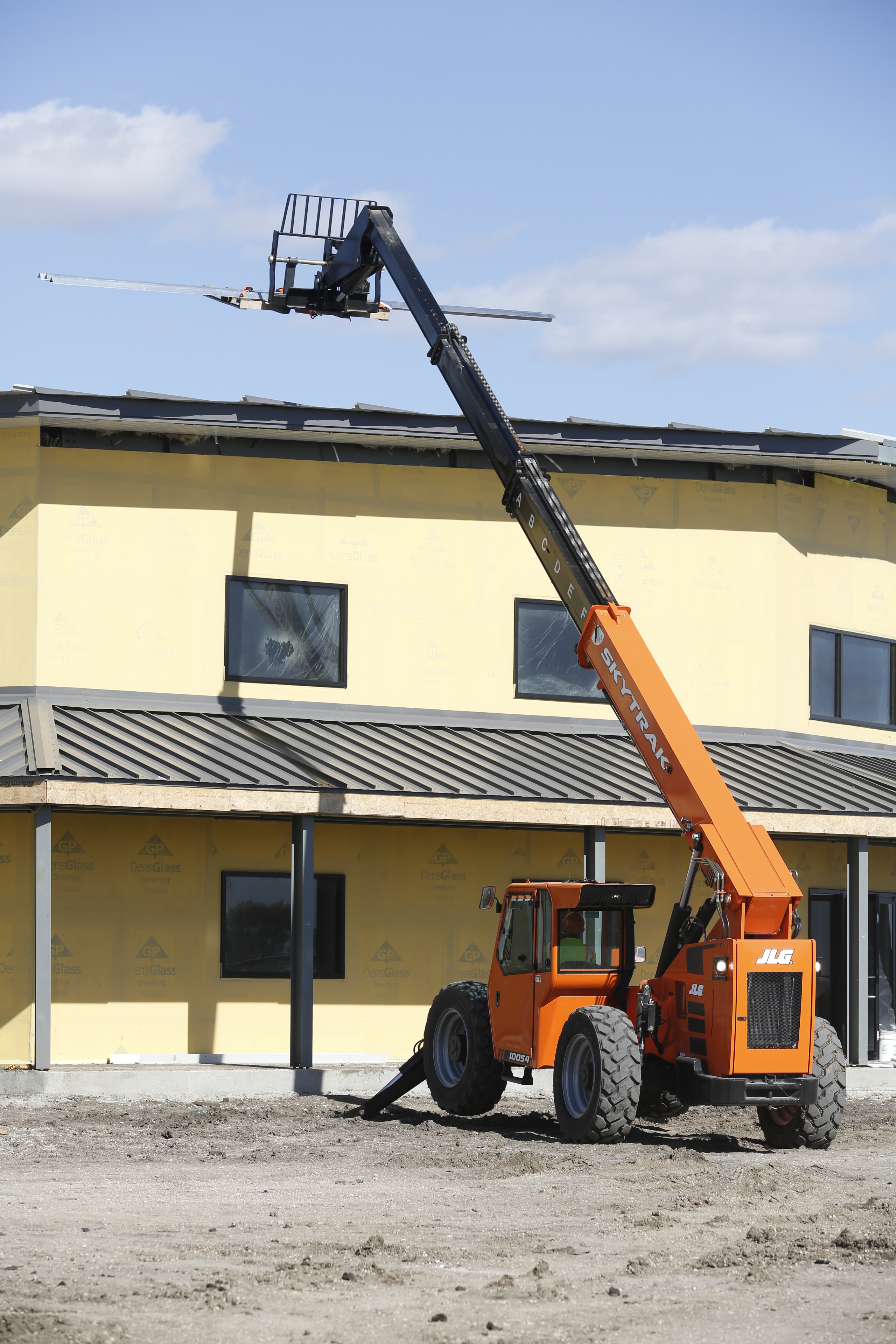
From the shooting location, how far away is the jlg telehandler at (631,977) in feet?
41.4

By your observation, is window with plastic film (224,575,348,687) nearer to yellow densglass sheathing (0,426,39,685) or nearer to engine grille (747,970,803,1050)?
yellow densglass sheathing (0,426,39,685)

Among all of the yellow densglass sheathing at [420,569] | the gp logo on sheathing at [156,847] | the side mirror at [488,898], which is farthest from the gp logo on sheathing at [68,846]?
the side mirror at [488,898]

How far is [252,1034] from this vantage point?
64.7 feet

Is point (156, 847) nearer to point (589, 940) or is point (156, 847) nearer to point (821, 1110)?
point (589, 940)

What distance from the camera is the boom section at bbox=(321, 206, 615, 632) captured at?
15.4 metres

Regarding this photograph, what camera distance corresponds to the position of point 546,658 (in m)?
21.6

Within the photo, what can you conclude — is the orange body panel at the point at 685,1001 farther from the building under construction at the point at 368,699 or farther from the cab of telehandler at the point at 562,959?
the building under construction at the point at 368,699

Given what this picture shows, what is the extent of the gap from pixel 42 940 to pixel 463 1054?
441 centimetres

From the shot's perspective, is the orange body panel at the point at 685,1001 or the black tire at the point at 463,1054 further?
the black tire at the point at 463,1054

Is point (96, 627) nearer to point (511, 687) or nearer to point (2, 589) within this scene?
point (2, 589)

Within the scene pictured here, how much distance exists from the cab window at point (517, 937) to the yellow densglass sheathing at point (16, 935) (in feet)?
21.2

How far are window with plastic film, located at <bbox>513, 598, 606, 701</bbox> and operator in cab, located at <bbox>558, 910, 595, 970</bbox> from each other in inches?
289

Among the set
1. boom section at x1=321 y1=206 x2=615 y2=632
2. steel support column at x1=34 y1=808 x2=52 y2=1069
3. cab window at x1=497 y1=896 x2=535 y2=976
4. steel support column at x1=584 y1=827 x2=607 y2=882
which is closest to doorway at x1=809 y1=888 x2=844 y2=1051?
steel support column at x1=584 y1=827 x2=607 y2=882

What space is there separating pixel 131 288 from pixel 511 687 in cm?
702
